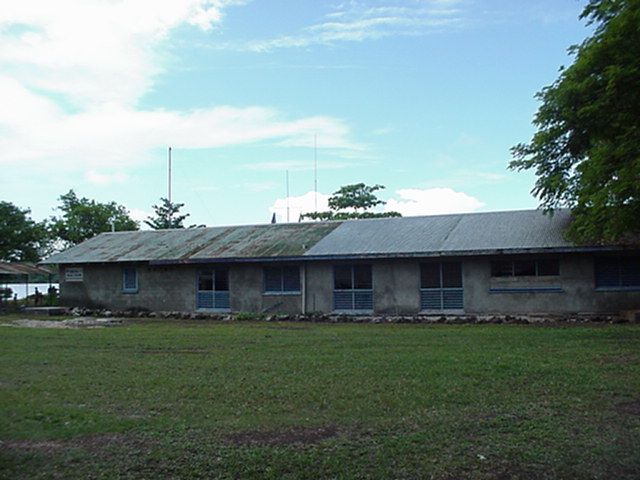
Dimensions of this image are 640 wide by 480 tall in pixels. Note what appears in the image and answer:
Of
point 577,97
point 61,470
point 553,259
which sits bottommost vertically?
point 61,470

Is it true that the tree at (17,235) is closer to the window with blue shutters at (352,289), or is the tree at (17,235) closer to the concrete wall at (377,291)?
the concrete wall at (377,291)

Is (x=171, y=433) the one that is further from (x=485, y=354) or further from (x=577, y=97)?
(x=577, y=97)

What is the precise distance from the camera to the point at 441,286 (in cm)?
2456

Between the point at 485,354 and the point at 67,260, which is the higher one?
the point at 67,260

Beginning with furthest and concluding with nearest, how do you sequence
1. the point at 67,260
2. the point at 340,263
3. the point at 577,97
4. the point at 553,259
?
the point at 67,260 → the point at 340,263 → the point at 553,259 → the point at 577,97

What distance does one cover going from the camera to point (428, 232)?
88.1 feet

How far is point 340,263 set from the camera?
85.5 feet

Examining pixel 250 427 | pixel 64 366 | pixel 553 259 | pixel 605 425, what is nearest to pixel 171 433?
pixel 250 427

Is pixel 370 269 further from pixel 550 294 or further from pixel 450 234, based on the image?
pixel 550 294

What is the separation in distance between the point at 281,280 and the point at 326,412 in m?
19.1

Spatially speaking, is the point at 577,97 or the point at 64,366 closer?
the point at 64,366

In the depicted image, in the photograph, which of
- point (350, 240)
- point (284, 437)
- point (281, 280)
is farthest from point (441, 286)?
point (284, 437)

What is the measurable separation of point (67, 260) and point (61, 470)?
27307 millimetres

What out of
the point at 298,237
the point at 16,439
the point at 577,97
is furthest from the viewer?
the point at 298,237
